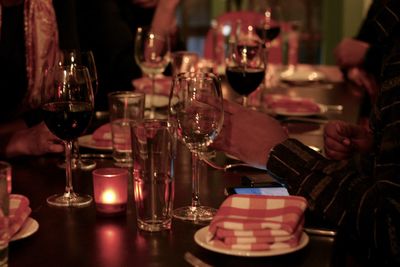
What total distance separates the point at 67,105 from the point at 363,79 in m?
1.84

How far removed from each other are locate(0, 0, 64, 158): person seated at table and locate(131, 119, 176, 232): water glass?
1144mm

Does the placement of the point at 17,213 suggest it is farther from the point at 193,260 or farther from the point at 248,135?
the point at 248,135

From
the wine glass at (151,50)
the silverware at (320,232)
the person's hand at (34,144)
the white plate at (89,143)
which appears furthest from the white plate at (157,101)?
the silverware at (320,232)

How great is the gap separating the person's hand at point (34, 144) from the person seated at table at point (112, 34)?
1.23 metres

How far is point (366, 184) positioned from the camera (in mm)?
1168

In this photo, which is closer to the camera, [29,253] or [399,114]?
[29,253]

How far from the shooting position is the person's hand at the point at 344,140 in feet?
5.50

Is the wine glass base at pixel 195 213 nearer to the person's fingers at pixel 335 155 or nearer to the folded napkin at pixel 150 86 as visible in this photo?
the person's fingers at pixel 335 155

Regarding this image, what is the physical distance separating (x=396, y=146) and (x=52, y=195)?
595 millimetres

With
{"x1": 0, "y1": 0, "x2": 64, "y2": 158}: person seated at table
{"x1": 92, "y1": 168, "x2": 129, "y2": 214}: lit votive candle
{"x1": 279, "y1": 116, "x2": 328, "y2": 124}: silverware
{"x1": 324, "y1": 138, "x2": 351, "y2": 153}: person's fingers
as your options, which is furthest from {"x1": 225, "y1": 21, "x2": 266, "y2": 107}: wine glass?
{"x1": 92, "y1": 168, "x2": 129, "y2": 214}: lit votive candle

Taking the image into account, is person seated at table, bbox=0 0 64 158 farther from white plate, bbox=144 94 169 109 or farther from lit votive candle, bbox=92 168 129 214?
lit votive candle, bbox=92 168 129 214

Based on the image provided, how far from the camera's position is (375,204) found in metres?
1.12

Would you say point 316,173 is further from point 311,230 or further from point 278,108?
point 278,108

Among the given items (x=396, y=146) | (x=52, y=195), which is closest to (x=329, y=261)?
(x=396, y=146)
